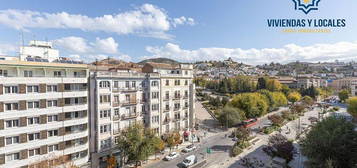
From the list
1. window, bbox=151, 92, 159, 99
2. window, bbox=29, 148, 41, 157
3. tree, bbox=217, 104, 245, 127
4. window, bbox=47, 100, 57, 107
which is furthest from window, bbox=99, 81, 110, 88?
tree, bbox=217, 104, 245, 127

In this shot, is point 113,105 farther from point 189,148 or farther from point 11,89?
point 189,148

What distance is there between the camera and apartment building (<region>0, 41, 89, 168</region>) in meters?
21.6

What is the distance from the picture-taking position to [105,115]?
28.8 meters

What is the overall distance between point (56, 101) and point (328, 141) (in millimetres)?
35002

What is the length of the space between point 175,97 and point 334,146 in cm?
2745

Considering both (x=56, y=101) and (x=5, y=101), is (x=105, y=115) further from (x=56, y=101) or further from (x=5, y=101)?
(x=5, y=101)

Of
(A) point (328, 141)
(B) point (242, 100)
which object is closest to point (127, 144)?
(A) point (328, 141)

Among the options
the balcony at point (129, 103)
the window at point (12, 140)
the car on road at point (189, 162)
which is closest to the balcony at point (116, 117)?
the balcony at point (129, 103)

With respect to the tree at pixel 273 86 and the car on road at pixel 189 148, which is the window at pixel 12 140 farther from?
the tree at pixel 273 86

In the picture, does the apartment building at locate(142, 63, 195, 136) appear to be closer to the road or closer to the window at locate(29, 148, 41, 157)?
the road

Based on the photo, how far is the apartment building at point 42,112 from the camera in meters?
21.6

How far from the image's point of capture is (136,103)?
33.0 m

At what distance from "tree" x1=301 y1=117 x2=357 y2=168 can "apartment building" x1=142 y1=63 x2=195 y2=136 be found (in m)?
24.8

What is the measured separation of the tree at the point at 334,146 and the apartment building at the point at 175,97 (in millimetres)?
24844
